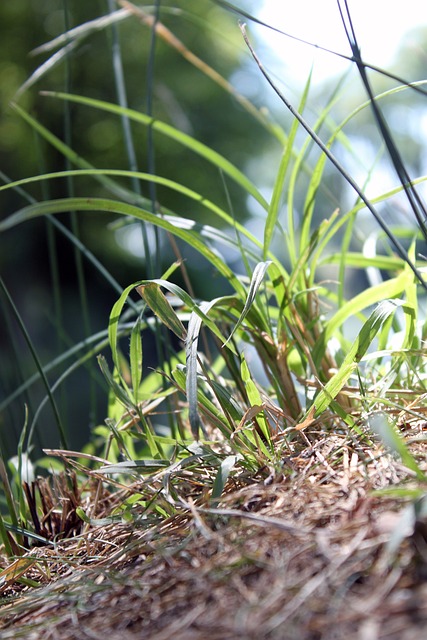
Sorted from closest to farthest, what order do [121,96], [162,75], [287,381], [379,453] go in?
[379,453] < [287,381] < [121,96] < [162,75]

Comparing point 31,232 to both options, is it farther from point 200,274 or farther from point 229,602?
point 229,602

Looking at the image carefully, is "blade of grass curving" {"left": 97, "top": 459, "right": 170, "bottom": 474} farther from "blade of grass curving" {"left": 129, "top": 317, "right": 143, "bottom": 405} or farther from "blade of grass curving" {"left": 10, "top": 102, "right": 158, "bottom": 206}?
"blade of grass curving" {"left": 10, "top": 102, "right": 158, "bottom": 206}

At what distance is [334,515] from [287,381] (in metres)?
0.21

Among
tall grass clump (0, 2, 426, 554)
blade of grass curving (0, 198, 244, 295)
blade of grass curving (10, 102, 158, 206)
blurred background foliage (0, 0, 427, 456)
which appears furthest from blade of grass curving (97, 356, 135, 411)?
blurred background foliage (0, 0, 427, 456)

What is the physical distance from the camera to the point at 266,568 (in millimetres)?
278

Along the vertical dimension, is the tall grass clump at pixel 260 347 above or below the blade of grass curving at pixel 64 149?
below

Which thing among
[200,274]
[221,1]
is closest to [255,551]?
[221,1]

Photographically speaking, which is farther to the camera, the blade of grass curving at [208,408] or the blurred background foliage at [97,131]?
the blurred background foliage at [97,131]

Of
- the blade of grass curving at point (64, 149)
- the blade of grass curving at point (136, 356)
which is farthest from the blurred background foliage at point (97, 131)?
the blade of grass curving at point (136, 356)

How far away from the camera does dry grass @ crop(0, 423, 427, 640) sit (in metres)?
0.24

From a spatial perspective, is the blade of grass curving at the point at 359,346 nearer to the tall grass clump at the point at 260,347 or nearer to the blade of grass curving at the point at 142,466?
the tall grass clump at the point at 260,347

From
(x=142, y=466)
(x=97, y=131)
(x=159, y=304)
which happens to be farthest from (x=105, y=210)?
(x=97, y=131)

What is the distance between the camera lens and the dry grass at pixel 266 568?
0.24 metres

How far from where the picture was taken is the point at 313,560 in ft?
0.90
